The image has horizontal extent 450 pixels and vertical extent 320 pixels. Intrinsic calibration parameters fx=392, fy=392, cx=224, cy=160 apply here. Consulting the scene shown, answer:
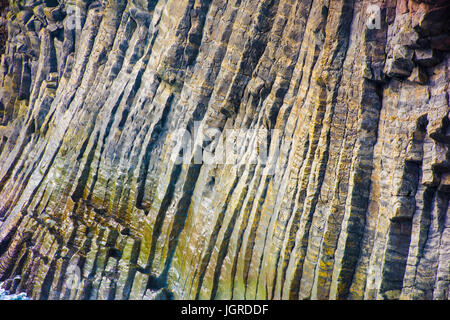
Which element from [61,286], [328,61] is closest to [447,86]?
[328,61]

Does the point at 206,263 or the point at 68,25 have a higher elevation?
the point at 68,25

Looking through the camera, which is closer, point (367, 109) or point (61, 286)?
point (367, 109)

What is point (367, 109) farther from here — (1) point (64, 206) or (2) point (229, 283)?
(1) point (64, 206)

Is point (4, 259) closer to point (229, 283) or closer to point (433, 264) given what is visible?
point (229, 283)

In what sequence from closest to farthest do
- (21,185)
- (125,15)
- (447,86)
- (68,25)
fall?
(447,86), (125,15), (21,185), (68,25)

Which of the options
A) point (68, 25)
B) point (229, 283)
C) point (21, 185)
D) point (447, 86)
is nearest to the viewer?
point (447, 86)
